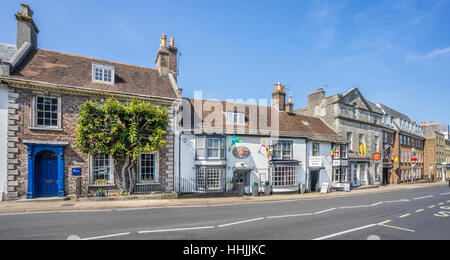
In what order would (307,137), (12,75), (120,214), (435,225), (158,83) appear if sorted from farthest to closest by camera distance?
(307,137)
(158,83)
(12,75)
(120,214)
(435,225)

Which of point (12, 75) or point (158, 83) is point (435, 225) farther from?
point (12, 75)

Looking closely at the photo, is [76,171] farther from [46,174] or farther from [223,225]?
[223,225]

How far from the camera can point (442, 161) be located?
50.2 metres

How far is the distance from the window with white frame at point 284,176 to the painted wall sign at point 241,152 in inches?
127

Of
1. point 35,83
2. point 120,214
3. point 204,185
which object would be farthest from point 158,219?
point 35,83

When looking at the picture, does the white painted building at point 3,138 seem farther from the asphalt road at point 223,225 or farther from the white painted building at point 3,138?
the asphalt road at point 223,225

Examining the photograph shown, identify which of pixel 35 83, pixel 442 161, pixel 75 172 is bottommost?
pixel 442 161

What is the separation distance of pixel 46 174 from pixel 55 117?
3.87 m

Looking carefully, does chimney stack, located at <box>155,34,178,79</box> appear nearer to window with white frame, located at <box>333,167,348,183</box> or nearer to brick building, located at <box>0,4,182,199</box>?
brick building, located at <box>0,4,182,199</box>

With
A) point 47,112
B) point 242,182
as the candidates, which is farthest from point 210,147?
point 47,112

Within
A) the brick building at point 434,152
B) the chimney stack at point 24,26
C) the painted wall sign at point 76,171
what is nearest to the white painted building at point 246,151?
the painted wall sign at point 76,171

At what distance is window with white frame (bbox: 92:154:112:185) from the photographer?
51.2ft

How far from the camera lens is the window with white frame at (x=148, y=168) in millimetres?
16750

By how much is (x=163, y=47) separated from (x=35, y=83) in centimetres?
1035
